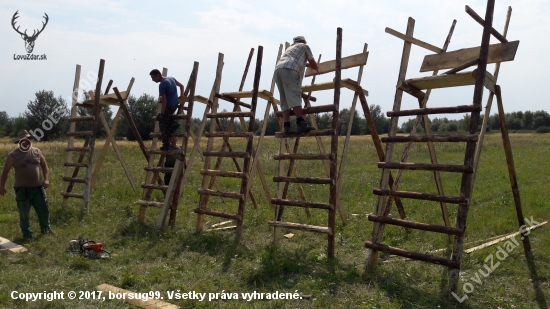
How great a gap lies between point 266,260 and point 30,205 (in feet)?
15.2

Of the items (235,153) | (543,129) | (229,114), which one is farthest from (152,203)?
(543,129)

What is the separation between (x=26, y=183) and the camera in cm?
762

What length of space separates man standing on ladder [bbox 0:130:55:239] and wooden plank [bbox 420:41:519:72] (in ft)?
21.9

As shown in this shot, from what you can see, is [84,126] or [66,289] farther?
[84,126]

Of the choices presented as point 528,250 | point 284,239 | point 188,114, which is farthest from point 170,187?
point 528,250

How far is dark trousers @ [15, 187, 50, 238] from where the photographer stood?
754cm

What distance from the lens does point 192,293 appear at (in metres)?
5.09

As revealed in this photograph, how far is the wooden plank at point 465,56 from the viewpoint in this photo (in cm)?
547

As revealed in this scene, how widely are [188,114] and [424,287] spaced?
570 cm

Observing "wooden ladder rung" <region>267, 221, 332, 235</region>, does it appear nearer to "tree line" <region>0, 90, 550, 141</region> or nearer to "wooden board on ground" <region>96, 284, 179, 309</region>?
"wooden board on ground" <region>96, 284, 179, 309</region>

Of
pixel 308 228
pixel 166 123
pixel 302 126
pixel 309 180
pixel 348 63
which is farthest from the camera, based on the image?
pixel 166 123

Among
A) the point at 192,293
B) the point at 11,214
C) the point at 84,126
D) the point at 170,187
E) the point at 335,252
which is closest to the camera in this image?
the point at 192,293

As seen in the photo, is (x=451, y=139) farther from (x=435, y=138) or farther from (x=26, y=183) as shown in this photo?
(x=26, y=183)

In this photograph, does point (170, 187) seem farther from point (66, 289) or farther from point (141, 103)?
point (141, 103)
